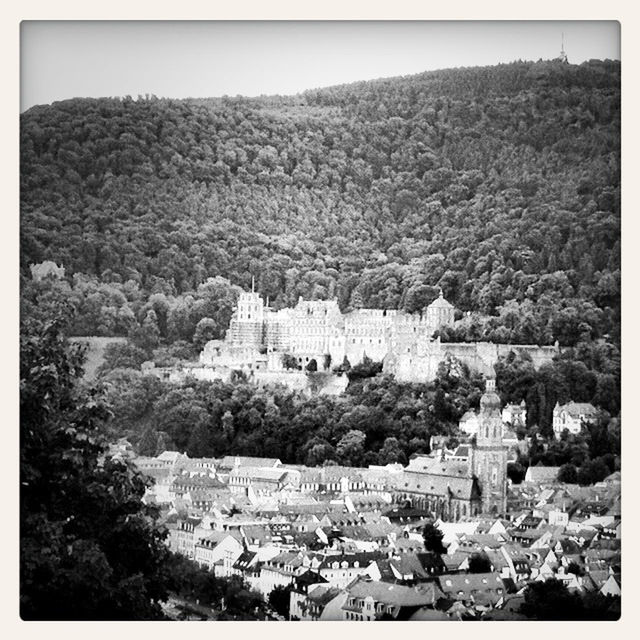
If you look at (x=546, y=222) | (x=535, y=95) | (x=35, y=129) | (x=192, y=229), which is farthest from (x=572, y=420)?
(x=35, y=129)

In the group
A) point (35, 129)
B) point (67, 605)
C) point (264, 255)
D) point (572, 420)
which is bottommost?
point (67, 605)

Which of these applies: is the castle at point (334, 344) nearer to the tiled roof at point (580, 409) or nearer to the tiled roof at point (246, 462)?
the tiled roof at point (580, 409)

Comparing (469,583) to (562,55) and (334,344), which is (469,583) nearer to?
(334,344)

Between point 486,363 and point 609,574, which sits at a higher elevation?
point 486,363

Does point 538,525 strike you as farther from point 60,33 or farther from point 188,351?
point 60,33

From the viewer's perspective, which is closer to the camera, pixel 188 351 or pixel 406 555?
pixel 406 555

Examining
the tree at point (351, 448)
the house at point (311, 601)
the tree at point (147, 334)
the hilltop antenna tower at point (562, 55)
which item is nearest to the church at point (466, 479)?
the tree at point (351, 448)

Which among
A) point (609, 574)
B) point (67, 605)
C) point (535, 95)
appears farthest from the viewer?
point (535, 95)
